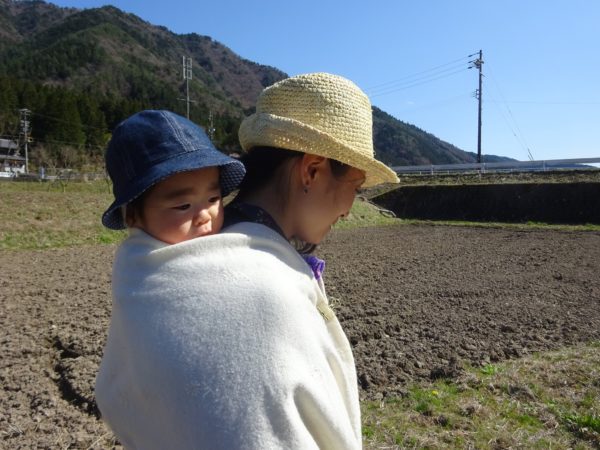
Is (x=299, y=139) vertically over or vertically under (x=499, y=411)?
over

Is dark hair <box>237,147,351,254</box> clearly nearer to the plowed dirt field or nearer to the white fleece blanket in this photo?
the white fleece blanket

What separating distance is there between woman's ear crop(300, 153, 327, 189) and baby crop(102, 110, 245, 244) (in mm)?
149

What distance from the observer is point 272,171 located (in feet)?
3.75

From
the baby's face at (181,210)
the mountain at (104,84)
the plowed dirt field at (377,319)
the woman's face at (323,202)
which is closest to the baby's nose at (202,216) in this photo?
the baby's face at (181,210)

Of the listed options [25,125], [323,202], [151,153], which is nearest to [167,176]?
[151,153]

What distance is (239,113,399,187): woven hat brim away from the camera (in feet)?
3.40

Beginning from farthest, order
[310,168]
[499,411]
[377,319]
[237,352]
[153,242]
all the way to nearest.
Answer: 1. [377,319]
2. [499,411]
3. [310,168]
4. [153,242]
5. [237,352]

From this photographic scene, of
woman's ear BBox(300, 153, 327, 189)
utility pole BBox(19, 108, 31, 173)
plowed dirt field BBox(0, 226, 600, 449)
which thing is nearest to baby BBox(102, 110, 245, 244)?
woman's ear BBox(300, 153, 327, 189)

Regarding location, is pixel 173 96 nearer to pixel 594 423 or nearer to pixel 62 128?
pixel 62 128

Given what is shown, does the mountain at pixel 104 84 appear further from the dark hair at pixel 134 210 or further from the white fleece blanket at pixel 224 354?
the white fleece blanket at pixel 224 354

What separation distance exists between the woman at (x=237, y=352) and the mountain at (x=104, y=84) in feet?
15.9

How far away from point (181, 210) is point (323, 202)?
0.32 metres

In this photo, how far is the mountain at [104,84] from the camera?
55.5 metres

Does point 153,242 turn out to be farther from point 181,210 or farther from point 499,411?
point 499,411
